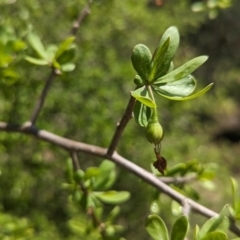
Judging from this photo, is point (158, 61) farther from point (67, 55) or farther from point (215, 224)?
point (67, 55)

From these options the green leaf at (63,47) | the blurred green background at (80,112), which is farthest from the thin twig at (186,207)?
the blurred green background at (80,112)

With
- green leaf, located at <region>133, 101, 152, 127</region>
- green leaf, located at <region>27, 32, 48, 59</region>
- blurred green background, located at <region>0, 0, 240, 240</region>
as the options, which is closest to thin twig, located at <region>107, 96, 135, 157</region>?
green leaf, located at <region>133, 101, 152, 127</region>

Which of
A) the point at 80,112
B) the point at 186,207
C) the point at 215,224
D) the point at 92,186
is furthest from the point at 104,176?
the point at 80,112

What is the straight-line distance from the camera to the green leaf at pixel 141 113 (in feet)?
1.75

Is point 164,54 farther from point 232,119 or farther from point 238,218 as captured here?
point 232,119

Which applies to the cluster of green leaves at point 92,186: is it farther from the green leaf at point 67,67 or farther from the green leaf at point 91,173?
the green leaf at point 67,67

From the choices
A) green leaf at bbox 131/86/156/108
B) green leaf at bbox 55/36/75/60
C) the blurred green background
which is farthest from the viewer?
the blurred green background

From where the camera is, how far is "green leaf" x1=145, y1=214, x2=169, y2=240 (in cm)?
58

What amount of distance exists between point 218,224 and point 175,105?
5.77 ft

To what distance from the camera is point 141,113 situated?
539mm

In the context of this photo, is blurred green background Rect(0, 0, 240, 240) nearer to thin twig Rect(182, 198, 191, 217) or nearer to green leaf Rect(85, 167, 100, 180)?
green leaf Rect(85, 167, 100, 180)

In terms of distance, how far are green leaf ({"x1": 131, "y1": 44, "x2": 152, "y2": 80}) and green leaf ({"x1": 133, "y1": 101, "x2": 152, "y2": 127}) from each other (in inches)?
1.2

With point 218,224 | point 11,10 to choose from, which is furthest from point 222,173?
point 218,224

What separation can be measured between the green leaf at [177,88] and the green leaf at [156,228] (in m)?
0.15
